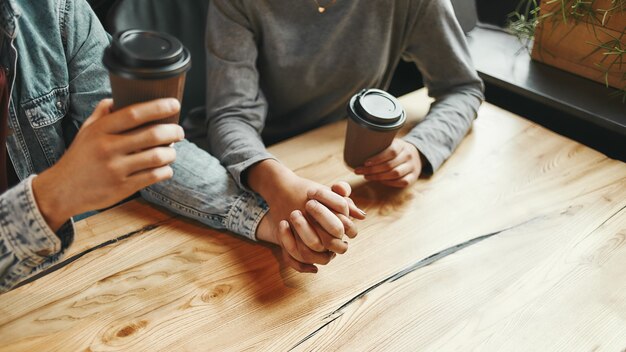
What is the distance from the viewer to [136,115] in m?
0.62

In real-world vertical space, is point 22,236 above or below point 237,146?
above

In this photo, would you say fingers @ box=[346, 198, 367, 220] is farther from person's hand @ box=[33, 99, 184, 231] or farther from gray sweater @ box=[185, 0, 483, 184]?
person's hand @ box=[33, 99, 184, 231]

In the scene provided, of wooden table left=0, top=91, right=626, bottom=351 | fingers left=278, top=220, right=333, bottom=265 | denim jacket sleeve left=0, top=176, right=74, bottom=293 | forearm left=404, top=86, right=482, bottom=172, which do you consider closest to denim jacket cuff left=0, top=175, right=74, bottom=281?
denim jacket sleeve left=0, top=176, right=74, bottom=293

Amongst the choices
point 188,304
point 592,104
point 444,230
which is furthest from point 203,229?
point 592,104

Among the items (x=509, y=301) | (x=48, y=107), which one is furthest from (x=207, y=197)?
(x=509, y=301)

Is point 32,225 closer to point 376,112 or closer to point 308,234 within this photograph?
point 308,234

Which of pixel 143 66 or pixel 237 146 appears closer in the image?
pixel 143 66

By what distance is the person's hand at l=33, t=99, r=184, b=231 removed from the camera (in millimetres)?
634

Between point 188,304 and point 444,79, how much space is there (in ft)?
2.79

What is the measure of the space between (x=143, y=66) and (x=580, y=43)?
1345 mm

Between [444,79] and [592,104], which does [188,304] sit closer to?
[444,79]

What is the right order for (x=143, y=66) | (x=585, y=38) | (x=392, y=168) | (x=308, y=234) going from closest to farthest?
(x=143, y=66) → (x=308, y=234) → (x=392, y=168) → (x=585, y=38)

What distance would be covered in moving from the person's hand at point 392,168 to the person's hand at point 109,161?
50 centimetres

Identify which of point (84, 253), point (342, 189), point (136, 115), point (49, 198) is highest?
point (136, 115)
